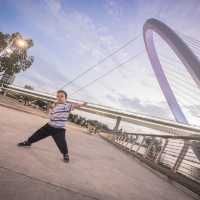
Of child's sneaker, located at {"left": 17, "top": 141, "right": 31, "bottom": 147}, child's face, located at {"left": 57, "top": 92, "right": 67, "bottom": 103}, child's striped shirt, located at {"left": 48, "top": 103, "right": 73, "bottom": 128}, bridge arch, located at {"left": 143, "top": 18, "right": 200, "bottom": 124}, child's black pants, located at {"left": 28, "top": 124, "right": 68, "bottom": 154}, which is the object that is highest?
bridge arch, located at {"left": 143, "top": 18, "right": 200, "bottom": 124}

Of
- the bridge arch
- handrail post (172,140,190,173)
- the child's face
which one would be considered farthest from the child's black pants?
the bridge arch

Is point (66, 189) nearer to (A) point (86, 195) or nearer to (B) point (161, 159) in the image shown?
(A) point (86, 195)

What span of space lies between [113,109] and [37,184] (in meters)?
27.0

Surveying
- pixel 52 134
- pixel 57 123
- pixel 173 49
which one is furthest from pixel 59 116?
pixel 173 49

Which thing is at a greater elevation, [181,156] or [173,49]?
[173,49]

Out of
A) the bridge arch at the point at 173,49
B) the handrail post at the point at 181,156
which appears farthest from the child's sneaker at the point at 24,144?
the bridge arch at the point at 173,49

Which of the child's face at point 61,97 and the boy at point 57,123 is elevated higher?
the child's face at point 61,97

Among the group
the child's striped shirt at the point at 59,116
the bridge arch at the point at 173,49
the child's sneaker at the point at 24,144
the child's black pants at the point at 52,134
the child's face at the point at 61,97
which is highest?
the bridge arch at the point at 173,49

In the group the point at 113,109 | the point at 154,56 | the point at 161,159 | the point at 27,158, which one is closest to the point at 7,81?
the point at 113,109

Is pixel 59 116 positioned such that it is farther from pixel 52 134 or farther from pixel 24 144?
pixel 24 144

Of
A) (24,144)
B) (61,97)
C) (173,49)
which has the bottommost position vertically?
(24,144)

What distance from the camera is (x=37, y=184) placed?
2391mm

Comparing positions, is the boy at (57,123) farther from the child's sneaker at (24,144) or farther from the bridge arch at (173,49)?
the bridge arch at (173,49)

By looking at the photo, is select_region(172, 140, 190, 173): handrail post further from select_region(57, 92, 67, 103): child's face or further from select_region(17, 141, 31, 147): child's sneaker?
select_region(17, 141, 31, 147): child's sneaker
